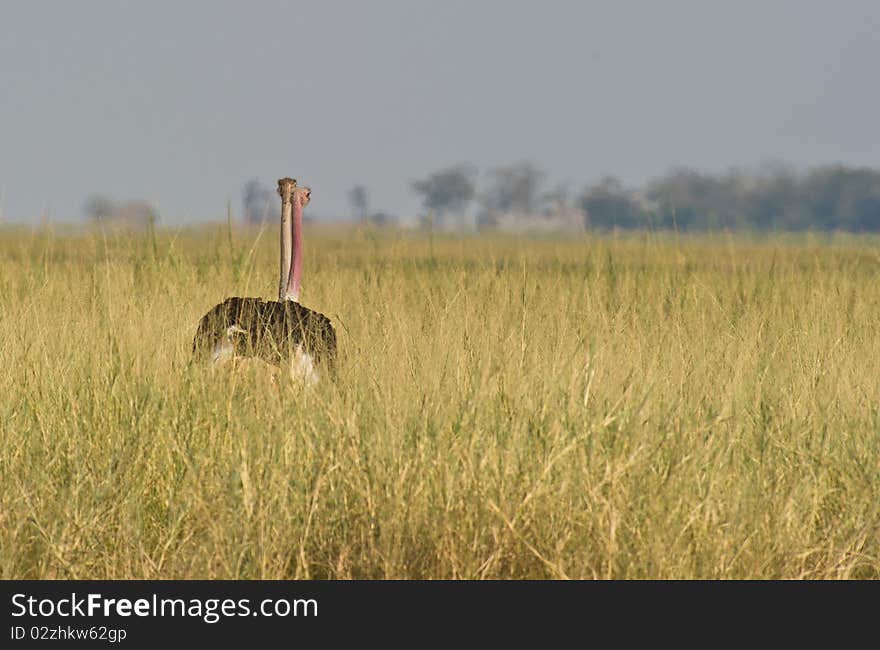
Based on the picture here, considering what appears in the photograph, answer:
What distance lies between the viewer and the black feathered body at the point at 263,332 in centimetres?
457

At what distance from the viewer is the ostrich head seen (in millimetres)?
5160

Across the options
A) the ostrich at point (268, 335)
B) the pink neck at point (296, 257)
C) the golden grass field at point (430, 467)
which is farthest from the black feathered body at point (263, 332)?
the pink neck at point (296, 257)

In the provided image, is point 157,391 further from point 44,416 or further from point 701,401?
point 701,401

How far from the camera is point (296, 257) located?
5145mm

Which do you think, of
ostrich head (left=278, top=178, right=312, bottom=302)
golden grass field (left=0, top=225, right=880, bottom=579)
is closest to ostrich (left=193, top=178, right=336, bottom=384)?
golden grass field (left=0, top=225, right=880, bottom=579)

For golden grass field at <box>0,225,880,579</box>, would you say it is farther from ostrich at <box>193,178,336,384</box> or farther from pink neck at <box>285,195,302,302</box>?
pink neck at <box>285,195,302,302</box>

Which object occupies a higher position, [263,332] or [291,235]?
[291,235]

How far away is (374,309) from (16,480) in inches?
141

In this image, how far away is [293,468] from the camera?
3.66 metres

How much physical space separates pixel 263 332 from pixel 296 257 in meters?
0.57

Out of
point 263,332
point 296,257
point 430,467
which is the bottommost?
point 430,467

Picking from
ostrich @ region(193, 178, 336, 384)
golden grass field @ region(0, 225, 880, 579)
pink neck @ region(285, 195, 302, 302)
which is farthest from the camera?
pink neck @ region(285, 195, 302, 302)

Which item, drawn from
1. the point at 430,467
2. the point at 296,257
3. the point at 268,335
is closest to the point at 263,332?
the point at 268,335

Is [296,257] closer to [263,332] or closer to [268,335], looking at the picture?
[263,332]
